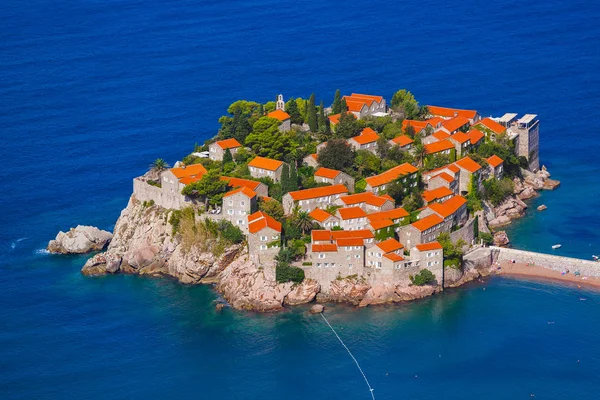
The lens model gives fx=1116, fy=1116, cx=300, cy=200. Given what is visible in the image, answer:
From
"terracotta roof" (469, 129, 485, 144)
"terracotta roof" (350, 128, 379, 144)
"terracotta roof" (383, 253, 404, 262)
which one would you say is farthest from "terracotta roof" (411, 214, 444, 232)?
"terracotta roof" (469, 129, 485, 144)

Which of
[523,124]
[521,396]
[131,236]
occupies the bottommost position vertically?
[521,396]

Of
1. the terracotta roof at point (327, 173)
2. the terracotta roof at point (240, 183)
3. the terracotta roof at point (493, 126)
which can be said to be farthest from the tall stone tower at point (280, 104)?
the terracotta roof at point (493, 126)

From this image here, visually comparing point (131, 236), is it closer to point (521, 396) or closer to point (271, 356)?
point (271, 356)

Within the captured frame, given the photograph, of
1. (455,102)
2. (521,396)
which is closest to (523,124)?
(455,102)

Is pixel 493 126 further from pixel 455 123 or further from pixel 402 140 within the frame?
pixel 402 140

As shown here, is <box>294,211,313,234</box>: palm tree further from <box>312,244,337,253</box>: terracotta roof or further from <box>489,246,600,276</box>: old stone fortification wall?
<box>489,246,600,276</box>: old stone fortification wall
